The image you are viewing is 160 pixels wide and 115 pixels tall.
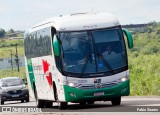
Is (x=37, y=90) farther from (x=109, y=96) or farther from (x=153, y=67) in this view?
(x=153, y=67)

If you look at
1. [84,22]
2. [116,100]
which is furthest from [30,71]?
[84,22]

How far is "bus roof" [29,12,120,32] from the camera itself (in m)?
25.0

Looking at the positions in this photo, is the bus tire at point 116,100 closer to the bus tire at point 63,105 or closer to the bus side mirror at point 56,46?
the bus tire at point 63,105

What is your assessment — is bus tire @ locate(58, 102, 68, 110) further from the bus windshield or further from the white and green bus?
the bus windshield

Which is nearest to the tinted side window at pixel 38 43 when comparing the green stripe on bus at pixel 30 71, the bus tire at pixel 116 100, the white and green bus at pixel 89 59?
the green stripe on bus at pixel 30 71

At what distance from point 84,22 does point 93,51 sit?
Result: 1.21m

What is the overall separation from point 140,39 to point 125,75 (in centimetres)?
12981

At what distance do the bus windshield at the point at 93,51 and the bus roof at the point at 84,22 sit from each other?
0.19 metres

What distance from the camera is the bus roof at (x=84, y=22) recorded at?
25.0 metres

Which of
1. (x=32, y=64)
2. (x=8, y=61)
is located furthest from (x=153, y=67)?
(x=8, y=61)

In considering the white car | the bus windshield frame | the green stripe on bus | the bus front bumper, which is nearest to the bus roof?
the bus windshield frame

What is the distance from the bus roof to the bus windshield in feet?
0.62

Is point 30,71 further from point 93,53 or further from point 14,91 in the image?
point 14,91

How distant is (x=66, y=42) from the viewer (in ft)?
81.5
